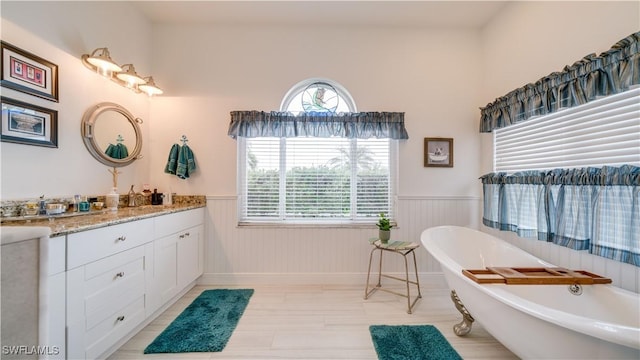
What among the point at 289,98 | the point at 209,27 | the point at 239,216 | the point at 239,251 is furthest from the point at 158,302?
the point at 209,27

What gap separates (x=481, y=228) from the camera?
9.34 feet

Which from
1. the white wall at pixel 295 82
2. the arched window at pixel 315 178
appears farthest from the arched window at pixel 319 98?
Result: the white wall at pixel 295 82

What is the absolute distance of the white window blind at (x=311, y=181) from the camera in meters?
Answer: 2.93

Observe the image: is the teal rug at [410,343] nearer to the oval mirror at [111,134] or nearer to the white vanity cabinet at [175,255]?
the white vanity cabinet at [175,255]

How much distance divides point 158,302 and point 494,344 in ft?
8.95

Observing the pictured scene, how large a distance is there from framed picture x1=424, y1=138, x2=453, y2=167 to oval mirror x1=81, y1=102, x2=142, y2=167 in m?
3.31

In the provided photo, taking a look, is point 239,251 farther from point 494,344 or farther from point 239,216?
point 494,344

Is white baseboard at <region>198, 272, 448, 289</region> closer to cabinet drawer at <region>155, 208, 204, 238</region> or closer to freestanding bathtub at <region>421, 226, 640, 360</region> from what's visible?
cabinet drawer at <region>155, 208, 204, 238</region>

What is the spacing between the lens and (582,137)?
5.74 feet

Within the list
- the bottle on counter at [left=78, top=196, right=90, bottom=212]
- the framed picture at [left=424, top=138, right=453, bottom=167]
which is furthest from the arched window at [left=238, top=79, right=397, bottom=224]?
the bottle on counter at [left=78, top=196, right=90, bottom=212]

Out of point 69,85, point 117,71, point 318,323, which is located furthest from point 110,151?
point 318,323

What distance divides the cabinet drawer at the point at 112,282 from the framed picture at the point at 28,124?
1.02 m

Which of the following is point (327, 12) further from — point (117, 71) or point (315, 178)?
point (117, 71)

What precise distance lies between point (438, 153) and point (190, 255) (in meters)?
3.06
